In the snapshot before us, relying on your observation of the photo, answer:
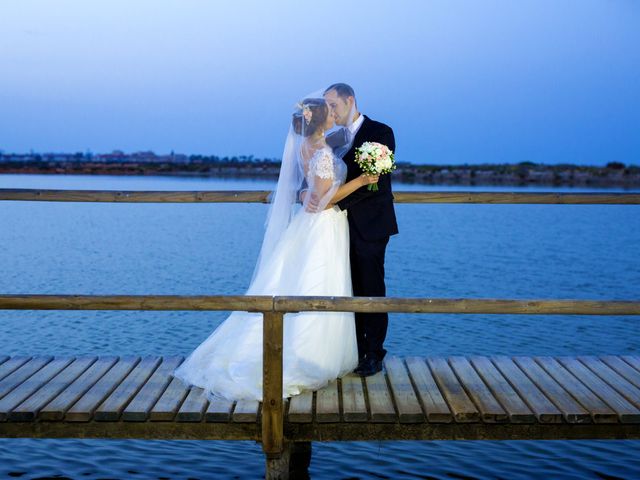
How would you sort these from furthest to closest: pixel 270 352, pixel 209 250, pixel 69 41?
pixel 69 41 < pixel 209 250 < pixel 270 352

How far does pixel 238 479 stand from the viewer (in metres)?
6.29

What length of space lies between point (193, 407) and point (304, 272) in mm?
1152

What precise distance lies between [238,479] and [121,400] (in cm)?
167

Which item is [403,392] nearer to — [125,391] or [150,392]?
[150,392]

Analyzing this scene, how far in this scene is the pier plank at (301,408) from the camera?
4773 mm

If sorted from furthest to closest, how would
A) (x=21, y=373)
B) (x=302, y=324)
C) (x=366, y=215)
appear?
(x=21, y=373) → (x=366, y=215) → (x=302, y=324)

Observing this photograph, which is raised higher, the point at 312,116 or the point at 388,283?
the point at 312,116

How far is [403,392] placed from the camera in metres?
5.20

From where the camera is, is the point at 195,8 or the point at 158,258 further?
the point at 195,8

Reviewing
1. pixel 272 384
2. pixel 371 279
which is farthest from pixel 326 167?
pixel 272 384

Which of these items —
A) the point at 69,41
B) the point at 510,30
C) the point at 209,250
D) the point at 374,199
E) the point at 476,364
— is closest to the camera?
the point at 374,199

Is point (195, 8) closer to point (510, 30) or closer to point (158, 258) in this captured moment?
point (510, 30)

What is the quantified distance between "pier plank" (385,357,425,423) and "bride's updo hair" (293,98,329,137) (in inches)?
66.6

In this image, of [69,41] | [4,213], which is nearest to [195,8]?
[69,41]
